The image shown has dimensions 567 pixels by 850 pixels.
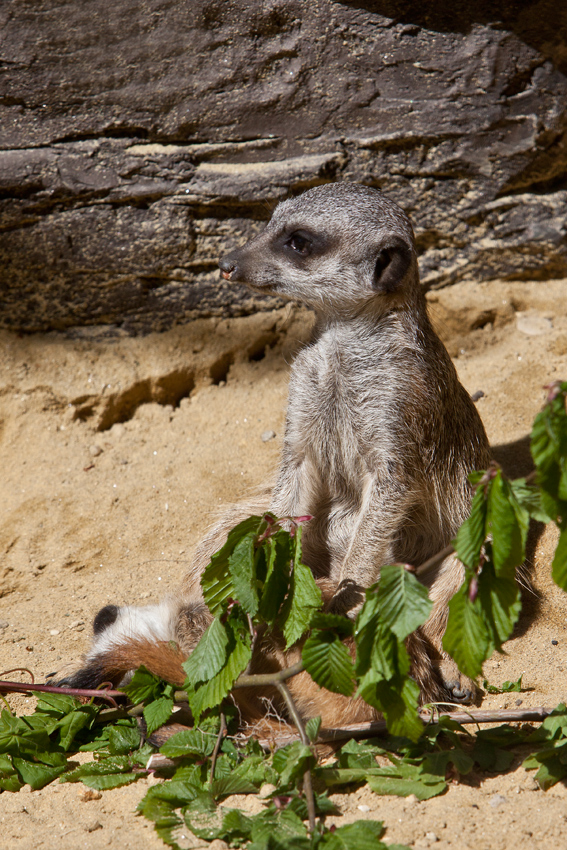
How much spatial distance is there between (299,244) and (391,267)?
1.14ft

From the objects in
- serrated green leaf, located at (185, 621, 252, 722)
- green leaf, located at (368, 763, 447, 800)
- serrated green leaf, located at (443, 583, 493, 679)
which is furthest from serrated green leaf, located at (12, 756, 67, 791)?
serrated green leaf, located at (443, 583, 493, 679)

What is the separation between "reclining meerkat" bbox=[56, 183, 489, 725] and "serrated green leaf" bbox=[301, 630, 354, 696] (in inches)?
23.9

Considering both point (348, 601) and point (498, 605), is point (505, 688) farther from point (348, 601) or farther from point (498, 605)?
point (498, 605)

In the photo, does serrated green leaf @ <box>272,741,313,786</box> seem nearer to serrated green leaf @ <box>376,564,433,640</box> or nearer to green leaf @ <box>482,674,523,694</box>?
serrated green leaf @ <box>376,564,433,640</box>

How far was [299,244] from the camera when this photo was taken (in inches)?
101

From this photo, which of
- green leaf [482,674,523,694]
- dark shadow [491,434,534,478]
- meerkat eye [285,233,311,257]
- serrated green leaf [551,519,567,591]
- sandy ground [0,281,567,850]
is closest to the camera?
serrated green leaf [551,519,567,591]

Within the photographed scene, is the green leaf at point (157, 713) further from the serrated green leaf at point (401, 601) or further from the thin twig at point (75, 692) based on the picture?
the serrated green leaf at point (401, 601)

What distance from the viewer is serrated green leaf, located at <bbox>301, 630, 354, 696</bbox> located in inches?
67.9

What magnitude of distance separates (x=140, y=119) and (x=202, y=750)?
109 inches

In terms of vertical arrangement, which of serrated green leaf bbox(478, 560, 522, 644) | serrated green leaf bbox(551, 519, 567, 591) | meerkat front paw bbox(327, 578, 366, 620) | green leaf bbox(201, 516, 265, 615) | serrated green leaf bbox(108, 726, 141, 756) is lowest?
serrated green leaf bbox(108, 726, 141, 756)

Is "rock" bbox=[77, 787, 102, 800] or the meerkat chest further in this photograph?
the meerkat chest

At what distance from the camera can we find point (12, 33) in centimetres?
325

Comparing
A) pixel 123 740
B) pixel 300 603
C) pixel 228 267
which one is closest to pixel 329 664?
pixel 300 603

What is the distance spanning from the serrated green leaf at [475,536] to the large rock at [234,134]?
8.14 feet
